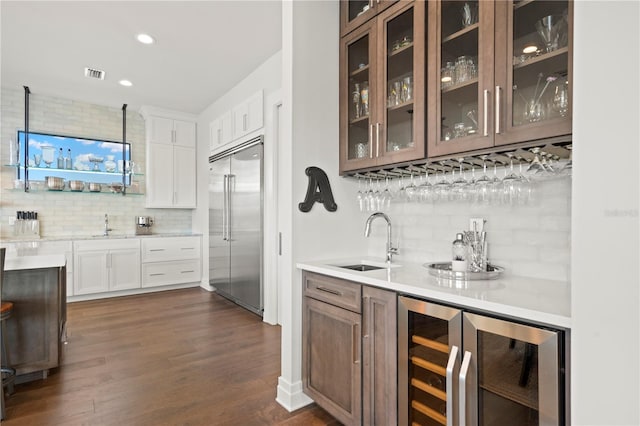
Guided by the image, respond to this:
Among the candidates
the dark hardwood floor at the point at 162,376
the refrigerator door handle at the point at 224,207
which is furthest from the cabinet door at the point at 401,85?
the refrigerator door handle at the point at 224,207

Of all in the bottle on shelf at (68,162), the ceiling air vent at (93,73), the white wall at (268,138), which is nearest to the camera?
the white wall at (268,138)

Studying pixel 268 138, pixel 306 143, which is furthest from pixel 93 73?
pixel 306 143

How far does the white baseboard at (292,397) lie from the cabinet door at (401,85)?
1.52m

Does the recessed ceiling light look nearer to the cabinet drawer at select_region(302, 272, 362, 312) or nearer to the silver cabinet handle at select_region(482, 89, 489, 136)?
the cabinet drawer at select_region(302, 272, 362, 312)

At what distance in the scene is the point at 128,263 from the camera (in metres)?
4.99

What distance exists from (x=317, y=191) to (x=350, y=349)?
1.02m

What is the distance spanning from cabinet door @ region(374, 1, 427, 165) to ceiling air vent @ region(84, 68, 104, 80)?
3694 mm

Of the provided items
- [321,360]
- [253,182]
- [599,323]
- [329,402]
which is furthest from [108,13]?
[599,323]

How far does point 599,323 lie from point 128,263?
5.44 meters

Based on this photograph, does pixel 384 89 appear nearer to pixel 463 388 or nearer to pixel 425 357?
pixel 425 357

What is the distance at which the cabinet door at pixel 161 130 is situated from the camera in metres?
5.42

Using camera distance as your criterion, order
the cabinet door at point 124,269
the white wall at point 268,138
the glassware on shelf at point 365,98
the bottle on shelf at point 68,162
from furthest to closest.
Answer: the bottle on shelf at point 68,162
the cabinet door at point 124,269
the white wall at point 268,138
the glassware on shelf at point 365,98

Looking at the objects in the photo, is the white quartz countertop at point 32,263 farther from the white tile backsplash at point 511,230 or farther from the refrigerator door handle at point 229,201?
the white tile backsplash at point 511,230

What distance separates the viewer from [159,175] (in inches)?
215
